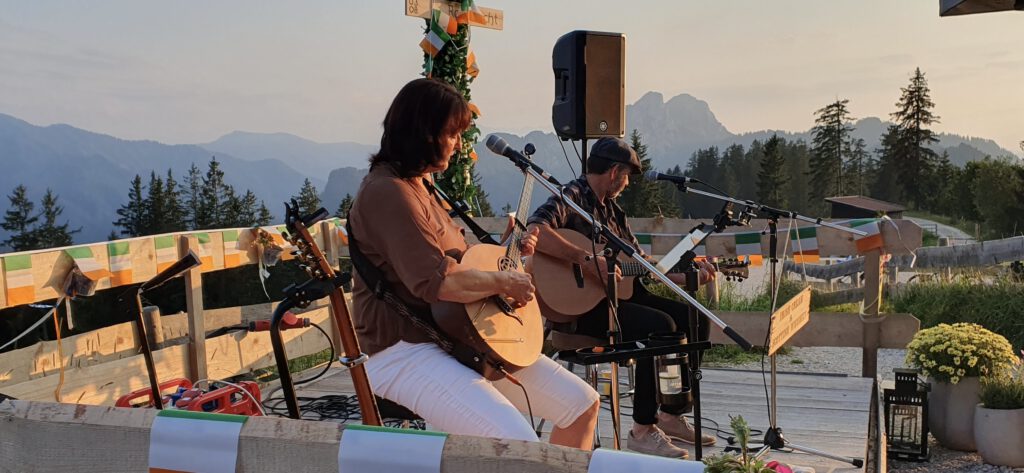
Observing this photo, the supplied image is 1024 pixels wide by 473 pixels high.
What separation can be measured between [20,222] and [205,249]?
12.7 metres

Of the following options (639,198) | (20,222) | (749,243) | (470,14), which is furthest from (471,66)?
(639,198)

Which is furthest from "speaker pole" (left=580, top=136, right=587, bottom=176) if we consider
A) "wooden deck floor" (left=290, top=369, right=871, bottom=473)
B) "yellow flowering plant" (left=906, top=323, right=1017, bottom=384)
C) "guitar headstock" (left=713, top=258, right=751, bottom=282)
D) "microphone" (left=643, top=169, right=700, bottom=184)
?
"yellow flowering plant" (left=906, top=323, right=1017, bottom=384)

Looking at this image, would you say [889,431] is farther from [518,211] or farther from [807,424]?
[518,211]

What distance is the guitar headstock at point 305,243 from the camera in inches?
72.2

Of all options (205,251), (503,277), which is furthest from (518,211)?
(205,251)

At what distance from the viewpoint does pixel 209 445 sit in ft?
4.93

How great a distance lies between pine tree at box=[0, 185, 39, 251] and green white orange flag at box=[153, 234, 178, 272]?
12472 mm

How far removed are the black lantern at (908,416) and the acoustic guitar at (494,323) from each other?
322 cm

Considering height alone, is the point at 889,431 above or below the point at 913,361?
below

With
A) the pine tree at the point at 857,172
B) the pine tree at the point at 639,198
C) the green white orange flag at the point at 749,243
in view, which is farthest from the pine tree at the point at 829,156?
the green white orange flag at the point at 749,243

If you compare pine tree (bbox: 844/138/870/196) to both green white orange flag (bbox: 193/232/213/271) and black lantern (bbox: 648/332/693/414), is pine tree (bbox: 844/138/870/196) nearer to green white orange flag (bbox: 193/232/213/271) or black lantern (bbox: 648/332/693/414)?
black lantern (bbox: 648/332/693/414)

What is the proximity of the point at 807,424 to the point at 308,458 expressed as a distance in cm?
336

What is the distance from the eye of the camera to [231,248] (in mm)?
4449

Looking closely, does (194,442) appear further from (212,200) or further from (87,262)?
(212,200)
